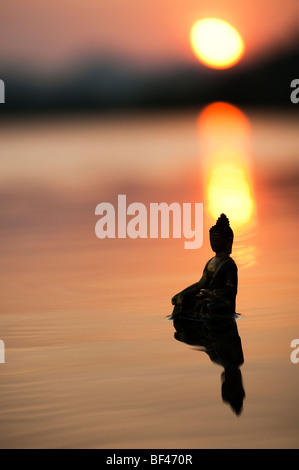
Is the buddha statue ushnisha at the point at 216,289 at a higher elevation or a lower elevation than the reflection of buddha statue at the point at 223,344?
higher

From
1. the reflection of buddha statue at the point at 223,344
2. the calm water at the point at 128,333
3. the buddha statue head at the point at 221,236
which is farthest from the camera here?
the buddha statue head at the point at 221,236

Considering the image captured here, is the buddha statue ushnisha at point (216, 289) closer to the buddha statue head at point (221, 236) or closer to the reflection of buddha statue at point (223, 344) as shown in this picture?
the buddha statue head at point (221, 236)

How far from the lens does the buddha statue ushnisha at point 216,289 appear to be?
11.6 meters

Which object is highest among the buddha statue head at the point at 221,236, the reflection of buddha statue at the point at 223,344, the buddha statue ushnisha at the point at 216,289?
the buddha statue head at the point at 221,236

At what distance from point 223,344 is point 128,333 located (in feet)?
3.97

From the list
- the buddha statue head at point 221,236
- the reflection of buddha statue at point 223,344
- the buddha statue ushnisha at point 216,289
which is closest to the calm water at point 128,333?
the reflection of buddha statue at point 223,344

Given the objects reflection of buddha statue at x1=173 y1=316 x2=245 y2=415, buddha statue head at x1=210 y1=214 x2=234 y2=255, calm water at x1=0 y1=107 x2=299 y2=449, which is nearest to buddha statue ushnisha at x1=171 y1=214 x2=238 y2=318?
buddha statue head at x1=210 y1=214 x2=234 y2=255

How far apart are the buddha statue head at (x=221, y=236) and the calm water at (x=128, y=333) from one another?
853mm

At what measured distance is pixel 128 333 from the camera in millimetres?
11539

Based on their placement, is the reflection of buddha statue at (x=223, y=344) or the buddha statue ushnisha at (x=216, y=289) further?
the buddha statue ushnisha at (x=216, y=289)

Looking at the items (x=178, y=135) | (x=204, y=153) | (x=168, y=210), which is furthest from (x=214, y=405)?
(x=178, y=135)

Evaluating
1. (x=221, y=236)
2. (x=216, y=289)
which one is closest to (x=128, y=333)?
(x=216, y=289)

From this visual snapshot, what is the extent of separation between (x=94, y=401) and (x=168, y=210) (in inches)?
482

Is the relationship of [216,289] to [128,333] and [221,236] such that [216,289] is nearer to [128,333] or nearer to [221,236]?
[221,236]
